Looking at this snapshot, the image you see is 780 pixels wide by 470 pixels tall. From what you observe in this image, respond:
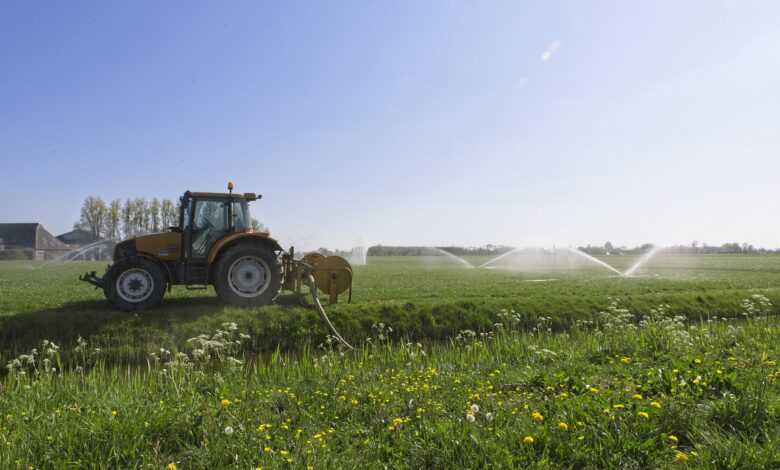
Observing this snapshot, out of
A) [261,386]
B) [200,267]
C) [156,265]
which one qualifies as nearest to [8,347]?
[156,265]

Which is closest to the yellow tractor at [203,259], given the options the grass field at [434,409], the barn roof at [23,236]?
the grass field at [434,409]

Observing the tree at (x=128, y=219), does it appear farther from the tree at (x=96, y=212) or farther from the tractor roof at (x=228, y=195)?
the tractor roof at (x=228, y=195)

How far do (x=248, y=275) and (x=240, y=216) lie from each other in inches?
62.9

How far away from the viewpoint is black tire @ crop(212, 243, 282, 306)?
10797mm

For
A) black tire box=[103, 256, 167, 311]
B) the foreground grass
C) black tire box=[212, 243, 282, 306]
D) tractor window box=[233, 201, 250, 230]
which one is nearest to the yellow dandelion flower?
the foreground grass

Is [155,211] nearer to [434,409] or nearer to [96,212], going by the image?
[96,212]

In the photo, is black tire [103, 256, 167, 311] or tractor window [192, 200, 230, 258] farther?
tractor window [192, 200, 230, 258]

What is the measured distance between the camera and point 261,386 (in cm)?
583

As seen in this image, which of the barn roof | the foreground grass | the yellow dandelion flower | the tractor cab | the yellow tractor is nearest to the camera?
the yellow dandelion flower

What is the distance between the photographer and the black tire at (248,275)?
425 inches

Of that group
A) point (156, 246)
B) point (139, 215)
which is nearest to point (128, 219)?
point (139, 215)

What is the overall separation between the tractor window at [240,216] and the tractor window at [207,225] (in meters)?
0.20

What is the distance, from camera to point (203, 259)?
35.9 feet

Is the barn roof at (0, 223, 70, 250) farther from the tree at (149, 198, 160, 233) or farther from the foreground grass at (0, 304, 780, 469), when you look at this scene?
the foreground grass at (0, 304, 780, 469)
